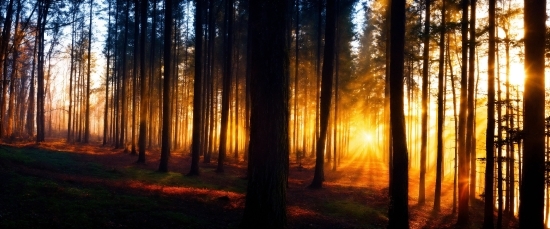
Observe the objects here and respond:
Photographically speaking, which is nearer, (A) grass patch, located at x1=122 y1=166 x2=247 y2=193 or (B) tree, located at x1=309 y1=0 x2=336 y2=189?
(A) grass patch, located at x1=122 y1=166 x2=247 y2=193

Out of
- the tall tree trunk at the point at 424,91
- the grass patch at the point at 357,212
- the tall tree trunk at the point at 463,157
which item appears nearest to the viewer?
the grass patch at the point at 357,212

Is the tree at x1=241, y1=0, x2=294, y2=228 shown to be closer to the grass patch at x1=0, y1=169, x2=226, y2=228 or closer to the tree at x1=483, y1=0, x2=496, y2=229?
the grass patch at x1=0, y1=169, x2=226, y2=228

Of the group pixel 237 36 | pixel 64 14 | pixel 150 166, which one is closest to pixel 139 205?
pixel 150 166

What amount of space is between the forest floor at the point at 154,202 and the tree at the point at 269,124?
3.28m

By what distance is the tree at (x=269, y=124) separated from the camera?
23.3ft

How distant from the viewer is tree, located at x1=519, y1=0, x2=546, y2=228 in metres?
9.05

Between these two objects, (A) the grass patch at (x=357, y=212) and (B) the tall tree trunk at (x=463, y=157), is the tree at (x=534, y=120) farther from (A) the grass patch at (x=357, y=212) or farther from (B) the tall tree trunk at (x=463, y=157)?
(B) the tall tree trunk at (x=463, y=157)

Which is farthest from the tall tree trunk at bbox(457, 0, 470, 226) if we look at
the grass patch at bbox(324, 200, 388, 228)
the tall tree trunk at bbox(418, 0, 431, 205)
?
the grass patch at bbox(324, 200, 388, 228)

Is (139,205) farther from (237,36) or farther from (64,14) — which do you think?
(64,14)

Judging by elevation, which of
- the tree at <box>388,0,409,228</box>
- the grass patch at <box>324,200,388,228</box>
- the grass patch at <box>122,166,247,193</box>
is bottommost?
the grass patch at <box>324,200,388,228</box>

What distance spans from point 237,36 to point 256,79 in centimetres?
2754

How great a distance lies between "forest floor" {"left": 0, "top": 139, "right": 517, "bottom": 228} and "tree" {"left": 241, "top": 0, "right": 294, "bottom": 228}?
3275 millimetres

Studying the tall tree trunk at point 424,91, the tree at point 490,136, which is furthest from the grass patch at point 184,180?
the tree at point 490,136

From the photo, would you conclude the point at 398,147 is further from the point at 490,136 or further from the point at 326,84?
the point at 326,84
